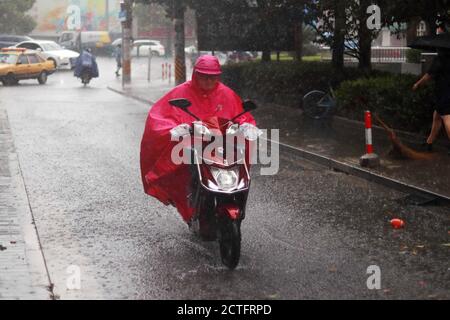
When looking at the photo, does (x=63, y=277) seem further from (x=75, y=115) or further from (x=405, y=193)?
(x=75, y=115)

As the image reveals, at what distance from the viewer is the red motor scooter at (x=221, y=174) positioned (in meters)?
7.48

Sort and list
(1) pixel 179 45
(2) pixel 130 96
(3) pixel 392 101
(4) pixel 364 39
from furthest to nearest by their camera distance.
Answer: (1) pixel 179 45, (2) pixel 130 96, (4) pixel 364 39, (3) pixel 392 101

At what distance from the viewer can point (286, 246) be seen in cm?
845

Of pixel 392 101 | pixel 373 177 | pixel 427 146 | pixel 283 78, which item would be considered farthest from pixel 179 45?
pixel 373 177

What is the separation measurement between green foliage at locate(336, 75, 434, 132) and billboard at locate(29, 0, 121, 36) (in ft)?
185

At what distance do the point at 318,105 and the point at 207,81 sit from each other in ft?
32.7

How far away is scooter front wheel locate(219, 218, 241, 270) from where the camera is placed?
7375 mm

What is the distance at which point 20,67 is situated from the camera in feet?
119

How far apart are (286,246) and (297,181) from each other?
4066mm

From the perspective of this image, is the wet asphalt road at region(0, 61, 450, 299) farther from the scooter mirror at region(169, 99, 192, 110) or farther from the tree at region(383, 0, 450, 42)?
the tree at region(383, 0, 450, 42)

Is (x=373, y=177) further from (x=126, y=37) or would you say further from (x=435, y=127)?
(x=126, y=37)

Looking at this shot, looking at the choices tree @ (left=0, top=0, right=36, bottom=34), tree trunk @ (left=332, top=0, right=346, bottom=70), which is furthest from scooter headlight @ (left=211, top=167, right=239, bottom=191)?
tree @ (left=0, top=0, right=36, bottom=34)

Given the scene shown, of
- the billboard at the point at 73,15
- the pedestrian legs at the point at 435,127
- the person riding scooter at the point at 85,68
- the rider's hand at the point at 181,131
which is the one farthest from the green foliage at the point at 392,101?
the billboard at the point at 73,15

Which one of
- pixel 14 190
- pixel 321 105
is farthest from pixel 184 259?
pixel 321 105
